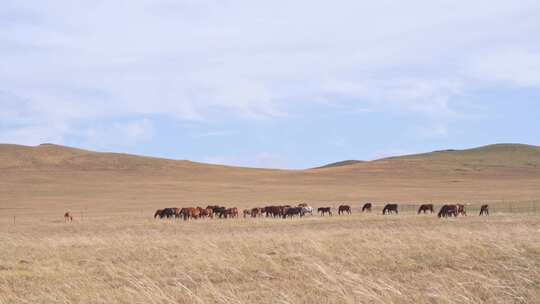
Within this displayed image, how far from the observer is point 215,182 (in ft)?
287

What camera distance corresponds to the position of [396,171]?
10469 cm

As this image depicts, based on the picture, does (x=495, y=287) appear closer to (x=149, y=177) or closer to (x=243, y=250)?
(x=243, y=250)

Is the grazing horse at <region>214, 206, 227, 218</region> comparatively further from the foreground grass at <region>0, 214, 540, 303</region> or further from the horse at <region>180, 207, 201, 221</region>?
the foreground grass at <region>0, 214, 540, 303</region>

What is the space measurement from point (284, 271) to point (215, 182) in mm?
76272

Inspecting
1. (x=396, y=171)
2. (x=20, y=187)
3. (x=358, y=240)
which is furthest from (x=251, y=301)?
(x=396, y=171)

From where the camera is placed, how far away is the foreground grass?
7.89 m

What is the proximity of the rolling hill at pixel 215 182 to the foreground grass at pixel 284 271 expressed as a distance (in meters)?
39.4

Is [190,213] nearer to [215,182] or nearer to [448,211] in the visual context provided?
[448,211]

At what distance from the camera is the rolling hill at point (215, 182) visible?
212 feet

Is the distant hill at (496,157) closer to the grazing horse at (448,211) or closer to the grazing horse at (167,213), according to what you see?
the grazing horse at (448,211)

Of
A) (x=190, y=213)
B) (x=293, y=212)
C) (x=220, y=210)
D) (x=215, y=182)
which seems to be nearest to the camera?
(x=190, y=213)

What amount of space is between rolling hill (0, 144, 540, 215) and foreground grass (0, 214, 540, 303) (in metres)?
39.4

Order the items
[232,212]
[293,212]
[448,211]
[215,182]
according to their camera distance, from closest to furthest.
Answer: [448,211] < [232,212] < [293,212] < [215,182]

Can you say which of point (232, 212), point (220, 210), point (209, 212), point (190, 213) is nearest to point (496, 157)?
point (220, 210)
